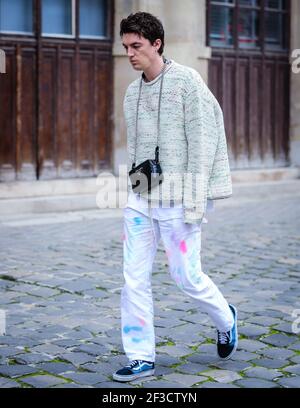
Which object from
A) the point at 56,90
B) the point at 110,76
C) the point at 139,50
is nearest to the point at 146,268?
the point at 139,50

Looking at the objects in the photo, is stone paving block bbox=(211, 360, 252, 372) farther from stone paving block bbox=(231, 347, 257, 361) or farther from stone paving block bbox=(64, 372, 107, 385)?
stone paving block bbox=(64, 372, 107, 385)

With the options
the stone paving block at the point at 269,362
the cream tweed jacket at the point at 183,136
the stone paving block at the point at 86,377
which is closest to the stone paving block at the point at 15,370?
the stone paving block at the point at 86,377

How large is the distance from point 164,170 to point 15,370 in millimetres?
1332

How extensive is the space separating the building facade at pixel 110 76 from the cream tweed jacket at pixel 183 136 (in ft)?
22.2

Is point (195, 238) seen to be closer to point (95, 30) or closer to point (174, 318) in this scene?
point (174, 318)

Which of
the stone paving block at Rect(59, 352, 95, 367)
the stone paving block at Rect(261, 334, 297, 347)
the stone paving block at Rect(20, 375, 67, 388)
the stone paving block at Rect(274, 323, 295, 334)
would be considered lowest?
the stone paving block at Rect(20, 375, 67, 388)

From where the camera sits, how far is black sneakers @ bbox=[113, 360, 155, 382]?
461cm

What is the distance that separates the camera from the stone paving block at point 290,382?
4.57 meters

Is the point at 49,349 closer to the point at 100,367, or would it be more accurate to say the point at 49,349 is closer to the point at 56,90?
the point at 100,367

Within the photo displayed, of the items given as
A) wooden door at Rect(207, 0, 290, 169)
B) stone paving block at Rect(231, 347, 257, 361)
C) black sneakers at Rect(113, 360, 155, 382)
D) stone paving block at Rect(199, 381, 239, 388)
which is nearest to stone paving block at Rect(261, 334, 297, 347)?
stone paving block at Rect(231, 347, 257, 361)

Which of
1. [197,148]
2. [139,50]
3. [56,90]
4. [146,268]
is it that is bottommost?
[146,268]

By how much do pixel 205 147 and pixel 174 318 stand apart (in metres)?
1.81

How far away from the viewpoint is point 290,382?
462cm

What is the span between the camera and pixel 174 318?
19.9 ft
